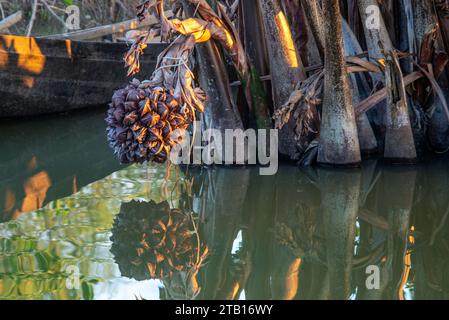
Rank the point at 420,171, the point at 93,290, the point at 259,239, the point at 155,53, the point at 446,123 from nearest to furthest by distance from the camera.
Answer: the point at 93,290, the point at 259,239, the point at 420,171, the point at 446,123, the point at 155,53

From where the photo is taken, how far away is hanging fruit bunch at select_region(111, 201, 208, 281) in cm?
291

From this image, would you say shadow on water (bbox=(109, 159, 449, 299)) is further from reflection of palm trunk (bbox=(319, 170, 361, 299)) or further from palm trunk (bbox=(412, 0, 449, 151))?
palm trunk (bbox=(412, 0, 449, 151))

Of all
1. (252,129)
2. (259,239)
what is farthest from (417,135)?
(259,239)

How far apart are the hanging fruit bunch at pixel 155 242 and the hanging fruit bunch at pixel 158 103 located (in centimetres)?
27

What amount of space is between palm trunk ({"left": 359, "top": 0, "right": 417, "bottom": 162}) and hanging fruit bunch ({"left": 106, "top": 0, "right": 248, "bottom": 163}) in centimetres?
105

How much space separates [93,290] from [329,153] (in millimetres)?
1899

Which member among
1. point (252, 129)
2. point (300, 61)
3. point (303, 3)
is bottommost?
point (252, 129)

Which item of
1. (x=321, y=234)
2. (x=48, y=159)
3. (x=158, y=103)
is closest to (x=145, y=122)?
(x=158, y=103)

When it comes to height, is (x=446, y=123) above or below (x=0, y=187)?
above

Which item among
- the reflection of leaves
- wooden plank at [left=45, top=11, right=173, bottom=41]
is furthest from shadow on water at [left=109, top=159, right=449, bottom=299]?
wooden plank at [left=45, top=11, right=173, bottom=41]

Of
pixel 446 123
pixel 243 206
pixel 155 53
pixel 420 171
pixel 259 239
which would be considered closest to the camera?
pixel 259 239

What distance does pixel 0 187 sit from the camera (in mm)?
4359

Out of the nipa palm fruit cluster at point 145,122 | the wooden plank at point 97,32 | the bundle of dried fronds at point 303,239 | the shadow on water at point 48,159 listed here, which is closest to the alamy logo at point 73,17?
the wooden plank at point 97,32

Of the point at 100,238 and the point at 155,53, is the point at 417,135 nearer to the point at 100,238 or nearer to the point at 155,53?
the point at 100,238
